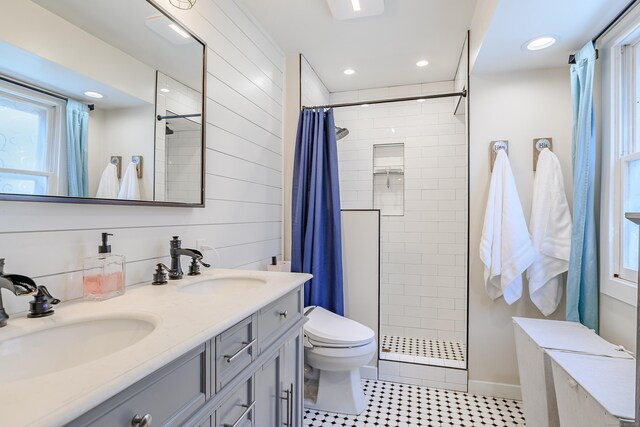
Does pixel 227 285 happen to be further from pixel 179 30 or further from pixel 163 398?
pixel 179 30

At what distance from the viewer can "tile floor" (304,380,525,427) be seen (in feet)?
6.22

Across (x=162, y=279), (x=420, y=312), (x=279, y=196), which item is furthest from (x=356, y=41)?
(x=420, y=312)

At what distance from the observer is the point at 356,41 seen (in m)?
2.45

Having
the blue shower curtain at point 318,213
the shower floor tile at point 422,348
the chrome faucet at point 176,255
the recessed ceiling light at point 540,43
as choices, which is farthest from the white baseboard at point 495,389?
the recessed ceiling light at point 540,43

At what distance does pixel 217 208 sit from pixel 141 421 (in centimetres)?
125

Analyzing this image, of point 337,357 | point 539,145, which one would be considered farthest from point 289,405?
point 539,145

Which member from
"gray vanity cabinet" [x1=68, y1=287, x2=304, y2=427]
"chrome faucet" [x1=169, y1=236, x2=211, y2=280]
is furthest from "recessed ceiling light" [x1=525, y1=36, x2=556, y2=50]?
"chrome faucet" [x1=169, y1=236, x2=211, y2=280]

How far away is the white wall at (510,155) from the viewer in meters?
2.11

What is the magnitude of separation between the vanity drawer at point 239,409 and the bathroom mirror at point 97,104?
0.76 meters

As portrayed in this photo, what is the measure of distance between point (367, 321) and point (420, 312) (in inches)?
36.8

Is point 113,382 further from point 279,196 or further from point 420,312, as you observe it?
point 420,312

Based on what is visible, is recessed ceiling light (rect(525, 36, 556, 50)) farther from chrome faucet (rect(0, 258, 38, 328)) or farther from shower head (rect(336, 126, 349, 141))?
chrome faucet (rect(0, 258, 38, 328))

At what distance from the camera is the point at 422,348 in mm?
2906

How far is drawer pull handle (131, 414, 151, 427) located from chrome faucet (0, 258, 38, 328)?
1.36 feet
